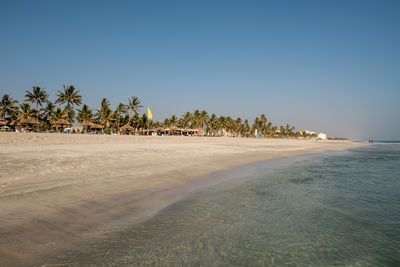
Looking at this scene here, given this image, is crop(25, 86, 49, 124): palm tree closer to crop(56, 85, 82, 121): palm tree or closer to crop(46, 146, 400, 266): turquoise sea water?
crop(56, 85, 82, 121): palm tree

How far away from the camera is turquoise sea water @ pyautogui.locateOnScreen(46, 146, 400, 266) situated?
2.83m

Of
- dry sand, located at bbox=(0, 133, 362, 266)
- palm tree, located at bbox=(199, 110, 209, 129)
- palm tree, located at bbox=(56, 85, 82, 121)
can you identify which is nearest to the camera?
dry sand, located at bbox=(0, 133, 362, 266)

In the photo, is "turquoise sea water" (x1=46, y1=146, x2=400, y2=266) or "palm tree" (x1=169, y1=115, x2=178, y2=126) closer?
"turquoise sea water" (x1=46, y1=146, x2=400, y2=266)

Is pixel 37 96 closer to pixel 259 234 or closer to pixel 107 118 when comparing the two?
pixel 107 118

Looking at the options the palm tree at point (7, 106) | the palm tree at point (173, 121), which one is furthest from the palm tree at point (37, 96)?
the palm tree at point (173, 121)

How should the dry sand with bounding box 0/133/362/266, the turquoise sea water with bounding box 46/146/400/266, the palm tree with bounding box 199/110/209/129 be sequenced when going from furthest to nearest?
the palm tree with bounding box 199/110/209/129 → the dry sand with bounding box 0/133/362/266 → the turquoise sea water with bounding box 46/146/400/266

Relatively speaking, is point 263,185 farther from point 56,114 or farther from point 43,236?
point 56,114

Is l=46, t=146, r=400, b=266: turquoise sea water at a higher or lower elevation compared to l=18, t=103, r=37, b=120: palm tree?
lower

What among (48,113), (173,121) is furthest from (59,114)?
(173,121)

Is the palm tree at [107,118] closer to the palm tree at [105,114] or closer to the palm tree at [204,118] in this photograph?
the palm tree at [105,114]

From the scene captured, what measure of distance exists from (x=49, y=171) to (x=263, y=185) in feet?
23.7

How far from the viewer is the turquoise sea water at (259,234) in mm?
2834

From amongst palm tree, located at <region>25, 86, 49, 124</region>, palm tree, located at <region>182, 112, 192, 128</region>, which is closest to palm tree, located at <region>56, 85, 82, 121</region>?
palm tree, located at <region>25, 86, 49, 124</region>

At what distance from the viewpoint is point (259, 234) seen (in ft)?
11.8
